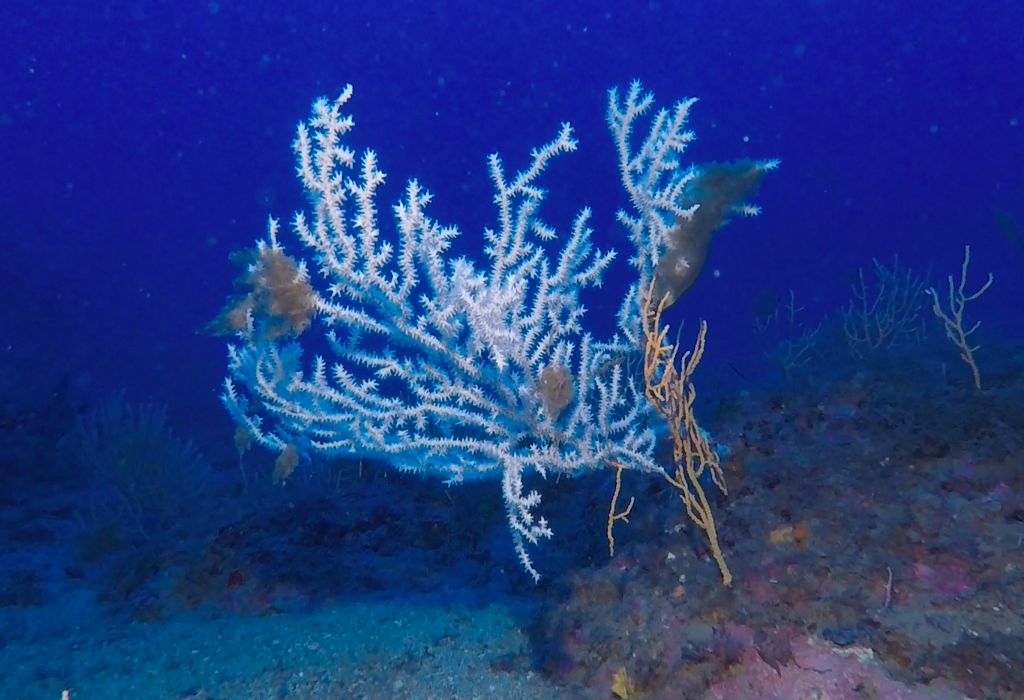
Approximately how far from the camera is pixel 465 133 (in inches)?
3339

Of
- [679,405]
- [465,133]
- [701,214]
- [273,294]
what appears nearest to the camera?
[679,405]

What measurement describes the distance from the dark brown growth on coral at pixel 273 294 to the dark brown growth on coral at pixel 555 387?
159cm

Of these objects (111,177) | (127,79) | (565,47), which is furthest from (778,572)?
(127,79)

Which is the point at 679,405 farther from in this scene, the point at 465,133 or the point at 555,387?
the point at 465,133

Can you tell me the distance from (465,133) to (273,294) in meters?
87.0

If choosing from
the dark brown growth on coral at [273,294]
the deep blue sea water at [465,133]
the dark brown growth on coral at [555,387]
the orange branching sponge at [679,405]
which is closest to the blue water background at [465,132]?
the deep blue sea water at [465,133]

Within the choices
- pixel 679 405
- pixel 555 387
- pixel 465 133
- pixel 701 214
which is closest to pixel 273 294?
pixel 555 387

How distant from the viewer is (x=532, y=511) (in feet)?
16.8

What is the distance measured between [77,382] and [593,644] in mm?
22253

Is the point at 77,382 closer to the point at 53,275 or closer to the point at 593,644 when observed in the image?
the point at 53,275

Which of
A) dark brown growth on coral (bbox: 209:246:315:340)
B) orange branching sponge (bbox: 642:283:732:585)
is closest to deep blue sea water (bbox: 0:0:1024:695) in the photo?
dark brown growth on coral (bbox: 209:246:315:340)

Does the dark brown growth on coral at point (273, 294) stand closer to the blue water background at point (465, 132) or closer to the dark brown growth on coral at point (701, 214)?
the dark brown growth on coral at point (701, 214)

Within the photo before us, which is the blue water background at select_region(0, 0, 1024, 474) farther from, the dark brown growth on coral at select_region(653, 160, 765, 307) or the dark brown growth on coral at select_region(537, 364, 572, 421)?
the dark brown growth on coral at select_region(653, 160, 765, 307)

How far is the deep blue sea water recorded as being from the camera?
33.5m
